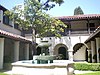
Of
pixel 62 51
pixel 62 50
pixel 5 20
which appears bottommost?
pixel 62 51

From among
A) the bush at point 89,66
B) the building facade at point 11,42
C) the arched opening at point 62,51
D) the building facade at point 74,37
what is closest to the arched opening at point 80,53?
the building facade at point 74,37

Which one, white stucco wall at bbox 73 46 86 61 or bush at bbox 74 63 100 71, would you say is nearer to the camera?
bush at bbox 74 63 100 71

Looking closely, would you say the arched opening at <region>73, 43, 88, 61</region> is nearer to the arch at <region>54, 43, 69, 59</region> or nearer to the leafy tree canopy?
the arch at <region>54, 43, 69, 59</region>

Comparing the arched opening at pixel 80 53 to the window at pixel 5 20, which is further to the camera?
the arched opening at pixel 80 53

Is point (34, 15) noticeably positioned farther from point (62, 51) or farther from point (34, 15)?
point (62, 51)

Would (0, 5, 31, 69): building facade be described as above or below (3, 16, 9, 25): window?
below

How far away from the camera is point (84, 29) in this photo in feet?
102

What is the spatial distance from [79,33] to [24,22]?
33.9 ft

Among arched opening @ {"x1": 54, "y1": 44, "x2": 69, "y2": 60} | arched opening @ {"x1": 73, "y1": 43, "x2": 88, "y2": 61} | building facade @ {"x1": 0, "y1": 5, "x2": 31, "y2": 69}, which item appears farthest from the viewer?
arched opening @ {"x1": 54, "y1": 44, "x2": 69, "y2": 60}

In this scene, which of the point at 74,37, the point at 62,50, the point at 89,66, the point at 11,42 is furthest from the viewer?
the point at 62,50

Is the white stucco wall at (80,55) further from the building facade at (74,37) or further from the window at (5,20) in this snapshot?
the window at (5,20)

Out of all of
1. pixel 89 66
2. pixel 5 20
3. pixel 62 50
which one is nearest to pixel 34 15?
pixel 5 20

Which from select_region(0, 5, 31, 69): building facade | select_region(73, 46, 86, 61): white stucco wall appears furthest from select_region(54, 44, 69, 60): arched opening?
select_region(0, 5, 31, 69): building facade

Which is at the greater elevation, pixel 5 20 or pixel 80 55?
pixel 5 20
